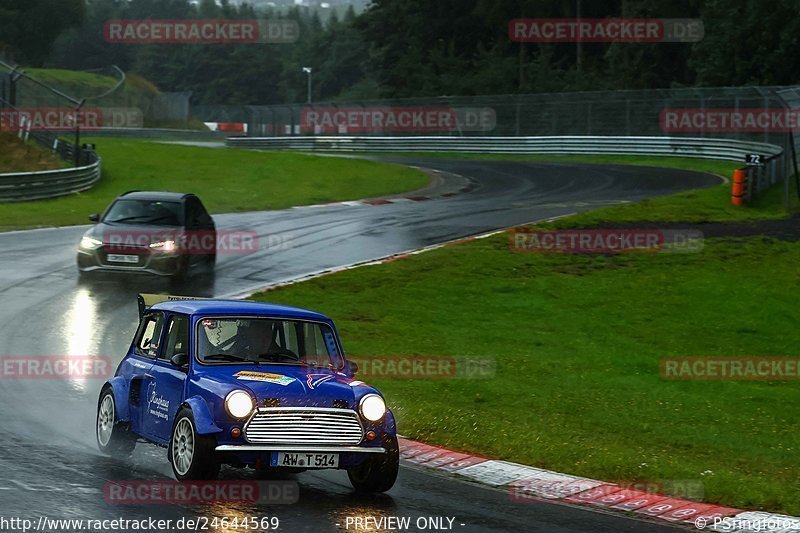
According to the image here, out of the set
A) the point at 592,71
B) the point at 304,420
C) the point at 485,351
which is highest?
the point at 592,71

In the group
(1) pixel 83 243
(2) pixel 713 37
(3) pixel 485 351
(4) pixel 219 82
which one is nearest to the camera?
(3) pixel 485 351

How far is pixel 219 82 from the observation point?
159 m

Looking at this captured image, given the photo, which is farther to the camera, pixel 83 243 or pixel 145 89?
pixel 145 89

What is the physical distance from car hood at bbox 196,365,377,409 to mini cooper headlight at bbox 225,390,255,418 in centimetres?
9

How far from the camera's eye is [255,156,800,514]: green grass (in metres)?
11.3

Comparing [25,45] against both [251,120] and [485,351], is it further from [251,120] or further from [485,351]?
[485,351]

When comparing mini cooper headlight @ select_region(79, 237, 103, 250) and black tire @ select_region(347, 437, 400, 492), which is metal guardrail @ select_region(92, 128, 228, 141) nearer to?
mini cooper headlight @ select_region(79, 237, 103, 250)

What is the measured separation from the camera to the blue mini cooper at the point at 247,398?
28.2ft

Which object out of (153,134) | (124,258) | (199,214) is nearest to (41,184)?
(199,214)

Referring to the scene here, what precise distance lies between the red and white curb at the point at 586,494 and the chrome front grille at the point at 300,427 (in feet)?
4.79

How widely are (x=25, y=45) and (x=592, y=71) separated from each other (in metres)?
72.1

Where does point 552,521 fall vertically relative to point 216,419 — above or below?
below

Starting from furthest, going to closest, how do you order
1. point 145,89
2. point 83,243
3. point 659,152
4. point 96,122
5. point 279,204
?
1. point 145,89
2. point 96,122
3. point 659,152
4. point 279,204
5. point 83,243

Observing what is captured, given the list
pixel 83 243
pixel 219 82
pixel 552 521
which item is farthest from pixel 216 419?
pixel 219 82
